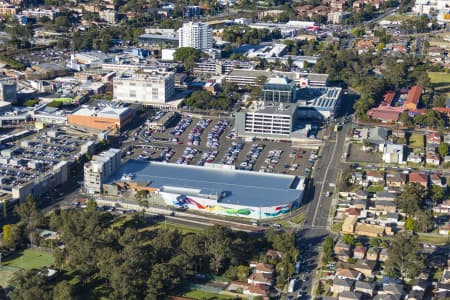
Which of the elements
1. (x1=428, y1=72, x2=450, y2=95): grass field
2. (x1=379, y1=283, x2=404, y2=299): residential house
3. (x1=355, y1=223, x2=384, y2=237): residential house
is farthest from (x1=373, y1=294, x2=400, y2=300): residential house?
(x1=428, y1=72, x2=450, y2=95): grass field

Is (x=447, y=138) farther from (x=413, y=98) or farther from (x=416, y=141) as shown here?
(x=413, y=98)

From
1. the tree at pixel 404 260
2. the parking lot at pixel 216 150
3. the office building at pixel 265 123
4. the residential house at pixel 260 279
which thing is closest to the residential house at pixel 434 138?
the parking lot at pixel 216 150

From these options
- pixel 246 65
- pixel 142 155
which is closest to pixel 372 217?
pixel 142 155

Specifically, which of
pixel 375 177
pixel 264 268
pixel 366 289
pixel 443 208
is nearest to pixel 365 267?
pixel 366 289

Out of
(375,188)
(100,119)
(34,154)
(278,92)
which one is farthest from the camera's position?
(278,92)

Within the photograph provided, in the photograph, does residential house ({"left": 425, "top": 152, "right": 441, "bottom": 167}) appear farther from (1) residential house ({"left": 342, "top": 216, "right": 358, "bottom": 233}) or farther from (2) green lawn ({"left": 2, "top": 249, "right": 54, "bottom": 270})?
(2) green lawn ({"left": 2, "top": 249, "right": 54, "bottom": 270})
